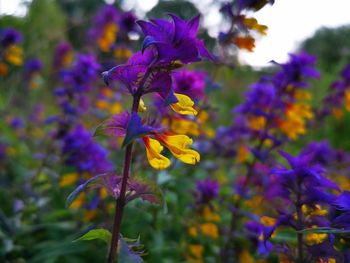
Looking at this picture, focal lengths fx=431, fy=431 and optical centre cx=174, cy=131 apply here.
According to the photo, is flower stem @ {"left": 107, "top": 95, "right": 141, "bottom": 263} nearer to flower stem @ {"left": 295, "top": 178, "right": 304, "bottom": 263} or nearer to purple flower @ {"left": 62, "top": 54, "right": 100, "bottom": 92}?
flower stem @ {"left": 295, "top": 178, "right": 304, "bottom": 263}

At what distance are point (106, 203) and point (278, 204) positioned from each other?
0.75m

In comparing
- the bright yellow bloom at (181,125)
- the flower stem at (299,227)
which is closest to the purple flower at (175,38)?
the flower stem at (299,227)

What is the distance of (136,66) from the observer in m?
0.86

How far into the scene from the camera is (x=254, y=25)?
160cm

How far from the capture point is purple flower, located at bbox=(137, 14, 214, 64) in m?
0.83

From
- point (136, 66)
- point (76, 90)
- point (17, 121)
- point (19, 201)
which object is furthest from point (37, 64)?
point (136, 66)

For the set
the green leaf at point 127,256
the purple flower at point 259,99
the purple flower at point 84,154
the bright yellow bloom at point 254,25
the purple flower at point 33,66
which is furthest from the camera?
the purple flower at point 33,66

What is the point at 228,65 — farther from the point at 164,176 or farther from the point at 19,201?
the point at 19,201

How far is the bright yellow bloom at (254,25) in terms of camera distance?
1565 millimetres

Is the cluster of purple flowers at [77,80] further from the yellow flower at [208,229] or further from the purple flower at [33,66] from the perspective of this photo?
the purple flower at [33,66]

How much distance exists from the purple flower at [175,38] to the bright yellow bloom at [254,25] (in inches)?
30.6

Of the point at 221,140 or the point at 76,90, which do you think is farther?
the point at 221,140

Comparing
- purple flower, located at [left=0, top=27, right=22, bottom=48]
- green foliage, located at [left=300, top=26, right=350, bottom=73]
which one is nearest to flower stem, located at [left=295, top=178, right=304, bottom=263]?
purple flower, located at [left=0, top=27, right=22, bottom=48]

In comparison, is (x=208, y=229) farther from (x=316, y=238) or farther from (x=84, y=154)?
(x=316, y=238)
